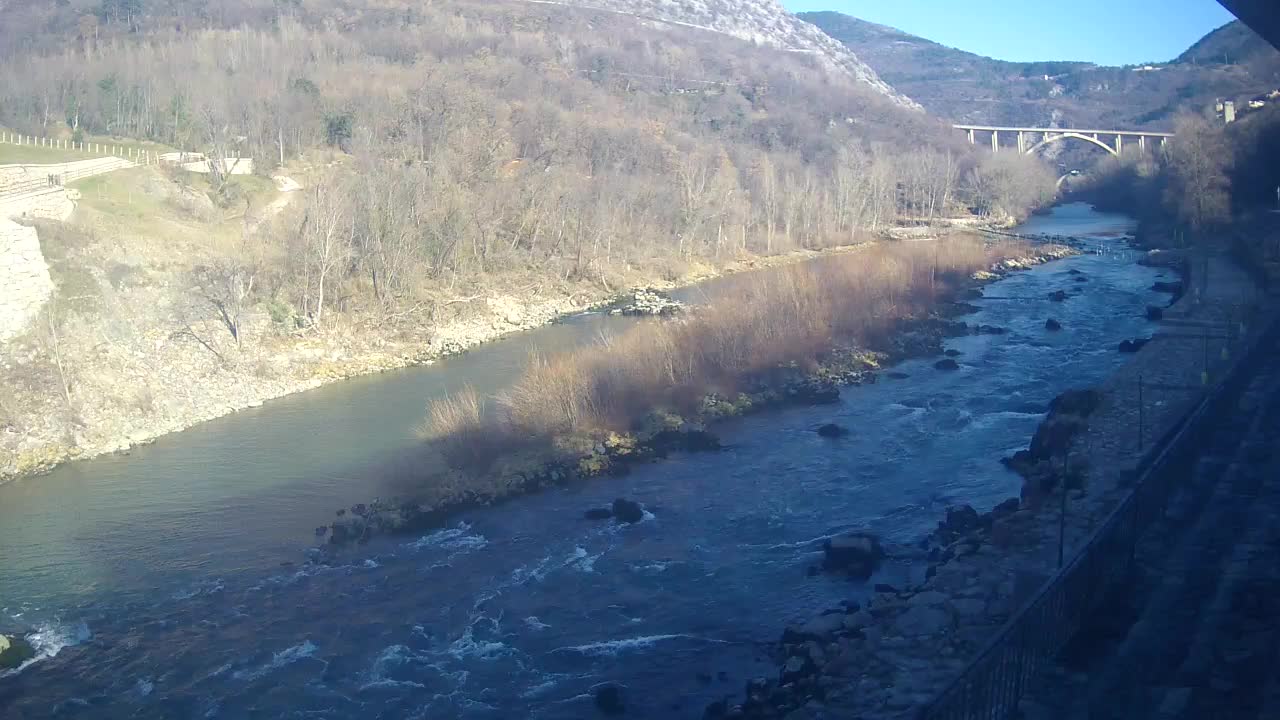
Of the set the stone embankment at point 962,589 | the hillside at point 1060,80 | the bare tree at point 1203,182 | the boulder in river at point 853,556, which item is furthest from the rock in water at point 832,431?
the hillside at point 1060,80

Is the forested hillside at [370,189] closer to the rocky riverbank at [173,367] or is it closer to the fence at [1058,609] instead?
the rocky riverbank at [173,367]

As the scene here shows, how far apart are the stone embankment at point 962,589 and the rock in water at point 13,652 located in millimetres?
5861

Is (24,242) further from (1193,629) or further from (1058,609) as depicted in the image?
(1193,629)

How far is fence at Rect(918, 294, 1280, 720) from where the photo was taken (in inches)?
187

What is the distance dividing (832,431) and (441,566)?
5908 mm

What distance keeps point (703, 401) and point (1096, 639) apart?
908 cm

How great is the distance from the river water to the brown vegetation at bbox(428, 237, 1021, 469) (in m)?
1.14

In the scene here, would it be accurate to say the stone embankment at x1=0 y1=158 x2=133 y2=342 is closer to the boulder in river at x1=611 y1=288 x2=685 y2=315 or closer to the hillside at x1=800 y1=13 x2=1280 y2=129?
the boulder in river at x1=611 y1=288 x2=685 y2=315

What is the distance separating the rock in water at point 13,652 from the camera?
323 inches

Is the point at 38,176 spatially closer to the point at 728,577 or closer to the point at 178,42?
the point at 728,577

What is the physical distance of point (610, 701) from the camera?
276 inches

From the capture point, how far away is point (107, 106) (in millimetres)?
30266

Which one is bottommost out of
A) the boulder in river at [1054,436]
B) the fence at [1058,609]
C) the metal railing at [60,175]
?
the boulder in river at [1054,436]

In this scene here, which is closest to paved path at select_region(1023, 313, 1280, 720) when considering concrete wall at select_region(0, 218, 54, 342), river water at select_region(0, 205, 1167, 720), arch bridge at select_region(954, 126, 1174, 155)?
river water at select_region(0, 205, 1167, 720)
